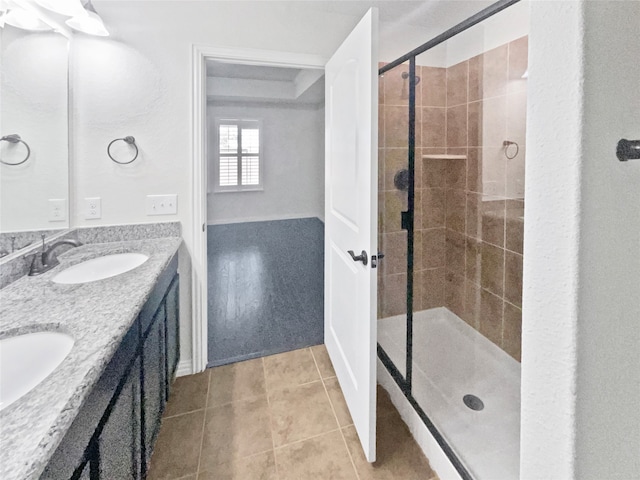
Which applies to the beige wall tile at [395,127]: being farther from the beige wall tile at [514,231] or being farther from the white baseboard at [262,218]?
the white baseboard at [262,218]

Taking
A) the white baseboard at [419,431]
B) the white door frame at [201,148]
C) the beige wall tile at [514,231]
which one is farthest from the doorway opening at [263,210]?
the beige wall tile at [514,231]

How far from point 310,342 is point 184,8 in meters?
2.27

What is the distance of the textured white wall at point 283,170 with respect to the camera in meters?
6.66

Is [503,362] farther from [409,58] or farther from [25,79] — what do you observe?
[25,79]

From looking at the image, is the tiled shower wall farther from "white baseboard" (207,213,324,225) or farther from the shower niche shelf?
"white baseboard" (207,213,324,225)

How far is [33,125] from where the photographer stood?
4.90 ft

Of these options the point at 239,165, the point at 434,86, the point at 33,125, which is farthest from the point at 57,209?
the point at 239,165

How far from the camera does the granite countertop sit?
0.55 m

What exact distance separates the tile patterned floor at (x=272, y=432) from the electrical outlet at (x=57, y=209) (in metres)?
1.14

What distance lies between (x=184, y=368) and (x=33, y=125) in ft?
5.03

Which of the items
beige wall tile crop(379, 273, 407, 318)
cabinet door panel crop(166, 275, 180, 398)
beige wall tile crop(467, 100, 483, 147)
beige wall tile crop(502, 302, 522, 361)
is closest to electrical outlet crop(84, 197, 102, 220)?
cabinet door panel crop(166, 275, 180, 398)

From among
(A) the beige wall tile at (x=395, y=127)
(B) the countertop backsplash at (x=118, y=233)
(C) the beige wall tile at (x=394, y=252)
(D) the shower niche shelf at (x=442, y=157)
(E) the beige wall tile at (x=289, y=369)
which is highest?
(A) the beige wall tile at (x=395, y=127)

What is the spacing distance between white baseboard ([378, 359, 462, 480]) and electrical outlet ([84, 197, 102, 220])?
1864mm

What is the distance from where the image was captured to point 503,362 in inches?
80.9
